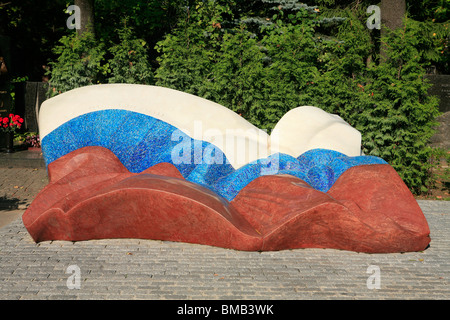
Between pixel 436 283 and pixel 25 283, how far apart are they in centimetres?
405

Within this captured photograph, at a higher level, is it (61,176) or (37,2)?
(37,2)

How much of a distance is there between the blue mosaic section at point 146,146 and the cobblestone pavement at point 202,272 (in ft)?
4.49

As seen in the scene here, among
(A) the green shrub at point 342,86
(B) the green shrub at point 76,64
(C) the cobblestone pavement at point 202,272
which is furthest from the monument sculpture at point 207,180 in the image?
(B) the green shrub at point 76,64

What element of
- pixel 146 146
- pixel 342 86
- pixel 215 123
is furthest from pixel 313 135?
pixel 342 86

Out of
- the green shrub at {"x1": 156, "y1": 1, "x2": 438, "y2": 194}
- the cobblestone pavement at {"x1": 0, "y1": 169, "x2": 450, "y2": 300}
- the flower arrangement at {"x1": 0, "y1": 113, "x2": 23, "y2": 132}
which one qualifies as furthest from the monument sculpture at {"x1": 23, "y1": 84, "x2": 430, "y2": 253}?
the flower arrangement at {"x1": 0, "y1": 113, "x2": 23, "y2": 132}

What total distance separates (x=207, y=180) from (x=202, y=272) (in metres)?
1.80

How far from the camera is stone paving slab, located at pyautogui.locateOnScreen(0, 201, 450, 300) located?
445 cm

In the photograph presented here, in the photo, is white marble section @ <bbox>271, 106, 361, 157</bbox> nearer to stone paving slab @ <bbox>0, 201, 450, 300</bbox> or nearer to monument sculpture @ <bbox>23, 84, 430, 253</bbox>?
monument sculpture @ <bbox>23, 84, 430, 253</bbox>

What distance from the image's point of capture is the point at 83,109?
684cm

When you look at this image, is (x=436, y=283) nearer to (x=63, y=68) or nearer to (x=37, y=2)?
(x=63, y=68)

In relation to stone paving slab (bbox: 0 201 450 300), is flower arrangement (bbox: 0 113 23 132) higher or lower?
higher

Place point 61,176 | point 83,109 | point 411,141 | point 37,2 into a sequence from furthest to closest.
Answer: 1. point 37,2
2. point 411,141
3. point 83,109
4. point 61,176
